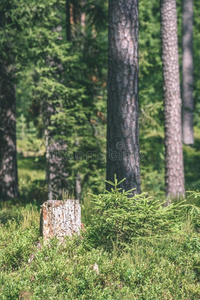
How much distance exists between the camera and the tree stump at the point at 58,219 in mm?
5184

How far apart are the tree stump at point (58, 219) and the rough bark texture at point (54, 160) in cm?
507

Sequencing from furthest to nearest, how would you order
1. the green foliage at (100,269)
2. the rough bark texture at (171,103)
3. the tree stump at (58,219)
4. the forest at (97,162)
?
the rough bark texture at (171,103)
the tree stump at (58,219)
the forest at (97,162)
the green foliage at (100,269)

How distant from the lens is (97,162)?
404 inches

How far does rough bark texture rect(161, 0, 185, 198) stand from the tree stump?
416cm

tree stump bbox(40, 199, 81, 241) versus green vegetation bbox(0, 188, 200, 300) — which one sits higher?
tree stump bbox(40, 199, 81, 241)

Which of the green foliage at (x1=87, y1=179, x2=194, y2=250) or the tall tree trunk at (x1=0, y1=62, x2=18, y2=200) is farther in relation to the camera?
the tall tree trunk at (x1=0, y1=62, x2=18, y2=200)

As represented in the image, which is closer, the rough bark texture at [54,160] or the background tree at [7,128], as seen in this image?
the rough bark texture at [54,160]


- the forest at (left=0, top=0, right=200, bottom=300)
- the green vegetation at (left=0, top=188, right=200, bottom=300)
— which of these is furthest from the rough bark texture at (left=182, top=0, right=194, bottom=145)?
the green vegetation at (left=0, top=188, right=200, bottom=300)

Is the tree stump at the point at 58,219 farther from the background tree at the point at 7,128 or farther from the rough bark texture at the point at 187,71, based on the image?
the rough bark texture at the point at 187,71

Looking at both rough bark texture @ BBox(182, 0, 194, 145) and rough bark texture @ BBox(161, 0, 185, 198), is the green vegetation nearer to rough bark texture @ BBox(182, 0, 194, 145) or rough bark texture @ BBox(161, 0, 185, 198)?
rough bark texture @ BBox(161, 0, 185, 198)

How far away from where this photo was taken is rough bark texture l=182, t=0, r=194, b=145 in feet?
62.6

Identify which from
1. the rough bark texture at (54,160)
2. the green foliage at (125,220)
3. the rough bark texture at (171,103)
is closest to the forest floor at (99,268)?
the green foliage at (125,220)

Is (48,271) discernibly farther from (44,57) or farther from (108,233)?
(44,57)

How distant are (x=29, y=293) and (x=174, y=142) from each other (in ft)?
19.2
